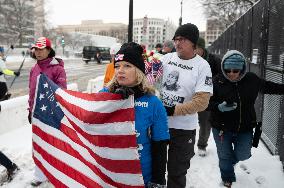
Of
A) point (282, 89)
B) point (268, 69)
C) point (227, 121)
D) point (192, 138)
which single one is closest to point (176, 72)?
point (192, 138)

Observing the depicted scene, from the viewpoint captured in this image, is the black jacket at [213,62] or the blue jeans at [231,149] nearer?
the blue jeans at [231,149]

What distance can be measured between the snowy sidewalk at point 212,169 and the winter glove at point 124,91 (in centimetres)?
259

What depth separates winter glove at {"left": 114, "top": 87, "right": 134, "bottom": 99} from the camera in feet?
8.32

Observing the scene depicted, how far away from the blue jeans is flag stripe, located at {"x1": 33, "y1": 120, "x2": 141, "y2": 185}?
2221 millimetres

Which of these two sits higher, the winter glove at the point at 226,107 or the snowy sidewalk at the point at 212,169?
the winter glove at the point at 226,107

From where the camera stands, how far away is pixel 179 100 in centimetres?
346

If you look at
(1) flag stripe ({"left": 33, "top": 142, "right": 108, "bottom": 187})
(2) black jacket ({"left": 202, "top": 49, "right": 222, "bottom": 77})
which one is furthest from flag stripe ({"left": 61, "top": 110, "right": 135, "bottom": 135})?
(2) black jacket ({"left": 202, "top": 49, "right": 222, "bottom": 77})

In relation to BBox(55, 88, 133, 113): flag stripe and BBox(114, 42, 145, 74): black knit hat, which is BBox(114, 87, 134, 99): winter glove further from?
BBox(114, 42, 145, 74): black knit hat

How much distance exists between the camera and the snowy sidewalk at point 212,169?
475 centimetres

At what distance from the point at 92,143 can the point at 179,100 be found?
45.5 inches

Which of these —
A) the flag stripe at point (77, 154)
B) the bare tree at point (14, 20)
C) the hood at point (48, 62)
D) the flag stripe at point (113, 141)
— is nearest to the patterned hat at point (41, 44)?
the hood at point (48, 62)

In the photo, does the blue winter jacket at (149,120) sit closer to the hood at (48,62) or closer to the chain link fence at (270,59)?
the hood at (48,62)

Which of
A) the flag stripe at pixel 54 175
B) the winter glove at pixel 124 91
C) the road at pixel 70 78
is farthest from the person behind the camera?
the road at pixel 70 78

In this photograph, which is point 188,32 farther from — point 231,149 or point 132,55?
point 231,149
